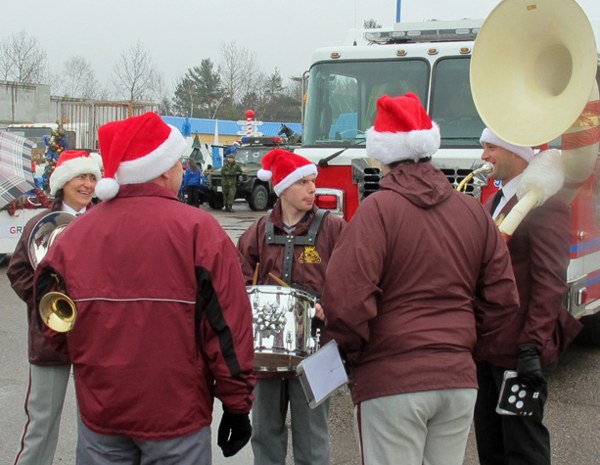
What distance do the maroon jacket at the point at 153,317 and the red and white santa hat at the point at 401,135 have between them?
2.42ft

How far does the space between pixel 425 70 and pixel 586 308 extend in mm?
2467

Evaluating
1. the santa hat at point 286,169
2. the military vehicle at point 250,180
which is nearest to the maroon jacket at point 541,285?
the santa hat at point 286,169

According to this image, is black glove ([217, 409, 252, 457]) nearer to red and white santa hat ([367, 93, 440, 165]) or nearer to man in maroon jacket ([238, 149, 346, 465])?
man in maroon jacket ([238, 149, 346, 465])

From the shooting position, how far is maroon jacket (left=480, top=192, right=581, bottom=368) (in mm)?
3504

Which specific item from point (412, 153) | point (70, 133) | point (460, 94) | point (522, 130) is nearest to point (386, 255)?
point (412, 153)

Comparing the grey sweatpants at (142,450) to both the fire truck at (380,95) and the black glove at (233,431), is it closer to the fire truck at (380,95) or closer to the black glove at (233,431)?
the black glove at (233,431)

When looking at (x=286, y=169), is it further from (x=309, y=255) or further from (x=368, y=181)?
(x=368, y=181)

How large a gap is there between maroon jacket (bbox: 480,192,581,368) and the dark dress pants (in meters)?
0.15

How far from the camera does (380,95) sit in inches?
279

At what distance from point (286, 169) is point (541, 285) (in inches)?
59.8

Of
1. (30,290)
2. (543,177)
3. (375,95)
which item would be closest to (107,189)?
(30,290)

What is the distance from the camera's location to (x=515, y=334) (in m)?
3.59

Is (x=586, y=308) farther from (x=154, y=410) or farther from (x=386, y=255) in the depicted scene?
(x=154, y=410)

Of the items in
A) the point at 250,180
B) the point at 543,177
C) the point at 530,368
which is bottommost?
the point at 250,180
